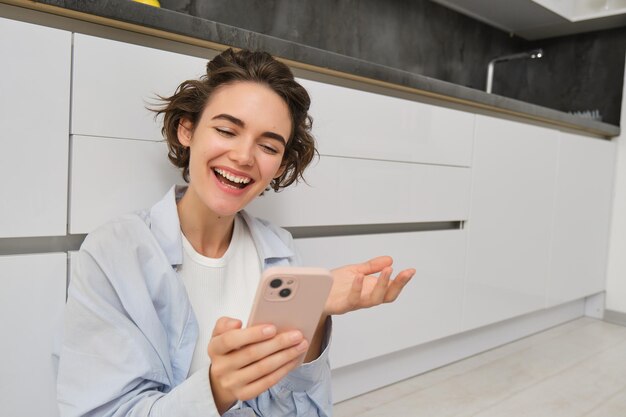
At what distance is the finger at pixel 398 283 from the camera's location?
2.57 ft

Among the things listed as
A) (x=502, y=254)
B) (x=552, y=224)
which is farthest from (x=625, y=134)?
(x=502, y=254)

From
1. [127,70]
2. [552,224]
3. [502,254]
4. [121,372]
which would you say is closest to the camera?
[121,372]

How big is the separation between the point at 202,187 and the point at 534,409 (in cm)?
131

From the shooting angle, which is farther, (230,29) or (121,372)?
(230,29)

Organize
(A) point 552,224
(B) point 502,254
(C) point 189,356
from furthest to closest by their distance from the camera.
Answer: (A) point 552,224, (B) point 502,254, (C) point 189,356

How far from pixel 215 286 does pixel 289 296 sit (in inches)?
14.3

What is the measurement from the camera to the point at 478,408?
5.37ft

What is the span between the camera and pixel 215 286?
3.12 ft

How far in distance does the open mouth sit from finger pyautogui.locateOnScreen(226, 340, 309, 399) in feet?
1.07

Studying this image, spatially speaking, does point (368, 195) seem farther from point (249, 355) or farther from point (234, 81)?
point (249, 355)

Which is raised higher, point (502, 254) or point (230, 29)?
point (230, 29)

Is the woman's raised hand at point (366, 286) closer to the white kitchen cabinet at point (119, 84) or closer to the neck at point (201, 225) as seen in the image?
the neck at point (201, 225)

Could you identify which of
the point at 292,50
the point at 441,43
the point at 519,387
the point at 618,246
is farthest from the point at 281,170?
the point at 618,246

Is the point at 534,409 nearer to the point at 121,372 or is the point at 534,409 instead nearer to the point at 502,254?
the point at 502,254
